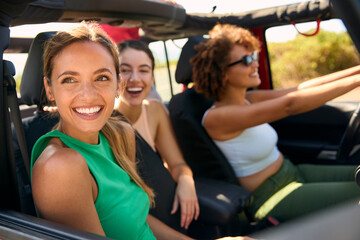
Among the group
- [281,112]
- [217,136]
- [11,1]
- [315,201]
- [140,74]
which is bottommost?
[315,201]

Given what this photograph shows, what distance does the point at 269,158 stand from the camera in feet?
7.97

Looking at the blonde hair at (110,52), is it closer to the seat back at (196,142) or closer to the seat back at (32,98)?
the seat back at (32,98)

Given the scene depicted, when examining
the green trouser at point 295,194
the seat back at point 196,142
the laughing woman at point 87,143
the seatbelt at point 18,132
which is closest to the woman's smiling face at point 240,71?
the seat back at point 196,142

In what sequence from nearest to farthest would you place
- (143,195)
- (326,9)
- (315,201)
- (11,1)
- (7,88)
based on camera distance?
(11,1)
(7,88)
(143,195)
(315,201)
(326,9)

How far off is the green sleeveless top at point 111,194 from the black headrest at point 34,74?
35 cm

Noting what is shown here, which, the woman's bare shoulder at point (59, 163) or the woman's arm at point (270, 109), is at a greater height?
the woman's bare shoulder at point (59, 163)

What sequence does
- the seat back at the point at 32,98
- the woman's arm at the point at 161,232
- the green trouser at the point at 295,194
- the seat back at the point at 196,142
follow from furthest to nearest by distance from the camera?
the seat back at the point at 196,142
the green trouser at the point at 295,194
the woman's arm at the point at 161,232
the seat back at the point at 32,98

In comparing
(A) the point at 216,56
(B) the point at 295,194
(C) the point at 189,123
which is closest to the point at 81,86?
(C) the point at 189,123

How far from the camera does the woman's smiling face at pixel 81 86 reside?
1304mm

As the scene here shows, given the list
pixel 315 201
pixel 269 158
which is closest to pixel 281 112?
pixel 269 158

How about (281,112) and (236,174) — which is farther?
(236,174)

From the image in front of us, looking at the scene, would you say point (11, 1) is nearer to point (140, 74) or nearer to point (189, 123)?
point (140, 74)

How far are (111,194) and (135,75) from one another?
106cm

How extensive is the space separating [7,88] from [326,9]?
1.86 m
